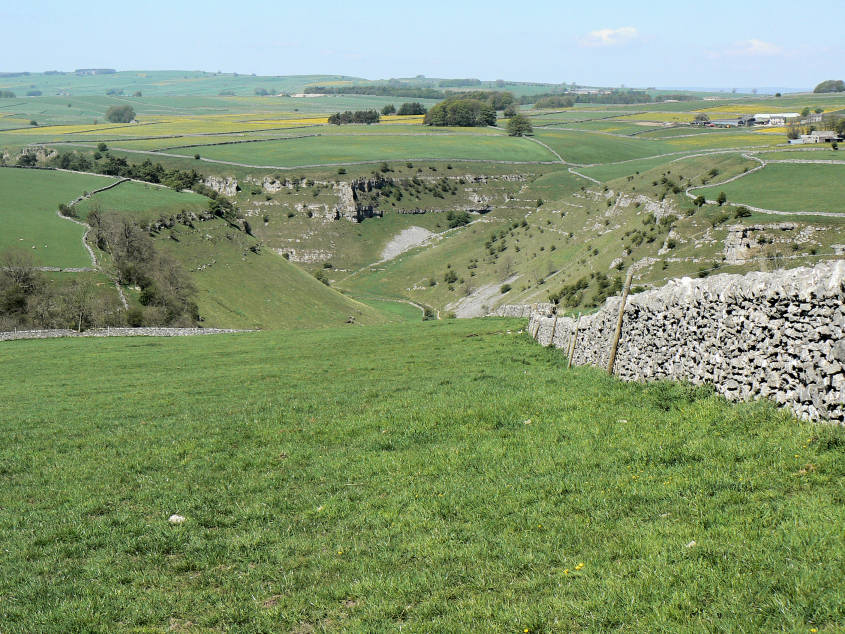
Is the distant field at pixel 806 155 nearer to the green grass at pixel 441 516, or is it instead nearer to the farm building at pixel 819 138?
the farm building at pixel 819 138

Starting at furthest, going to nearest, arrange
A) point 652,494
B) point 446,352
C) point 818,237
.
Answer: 1. point 818,237
2. point 446,352
3. point 652,494

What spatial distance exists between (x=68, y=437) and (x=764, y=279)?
19.9 m

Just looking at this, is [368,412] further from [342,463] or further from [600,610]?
[600,610]

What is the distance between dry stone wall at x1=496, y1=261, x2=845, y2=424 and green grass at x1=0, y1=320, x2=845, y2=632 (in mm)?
649

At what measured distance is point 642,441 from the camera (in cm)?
1365

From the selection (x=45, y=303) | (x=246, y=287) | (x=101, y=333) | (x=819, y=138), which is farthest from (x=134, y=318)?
(x=819, y=138)

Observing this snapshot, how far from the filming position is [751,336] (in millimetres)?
14094

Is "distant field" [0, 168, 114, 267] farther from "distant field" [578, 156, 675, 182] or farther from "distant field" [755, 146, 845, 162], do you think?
"distant field" [578, 156, 675, 182]

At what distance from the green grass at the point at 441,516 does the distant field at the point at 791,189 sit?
7034 centimetres

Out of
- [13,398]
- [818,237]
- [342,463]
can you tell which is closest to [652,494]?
[342,463]

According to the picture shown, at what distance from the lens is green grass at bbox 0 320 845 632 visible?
8.45 metres

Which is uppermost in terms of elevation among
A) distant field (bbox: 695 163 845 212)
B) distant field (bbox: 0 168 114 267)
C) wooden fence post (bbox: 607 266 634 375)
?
distant field (bbox: 695 163 845 212)

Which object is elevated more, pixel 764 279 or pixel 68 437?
pixel 764 279

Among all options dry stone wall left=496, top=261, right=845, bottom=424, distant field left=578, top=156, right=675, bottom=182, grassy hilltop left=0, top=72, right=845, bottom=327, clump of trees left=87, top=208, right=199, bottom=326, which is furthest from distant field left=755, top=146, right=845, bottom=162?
dry stone wall left=496, top=261, right=845, bottom=424
